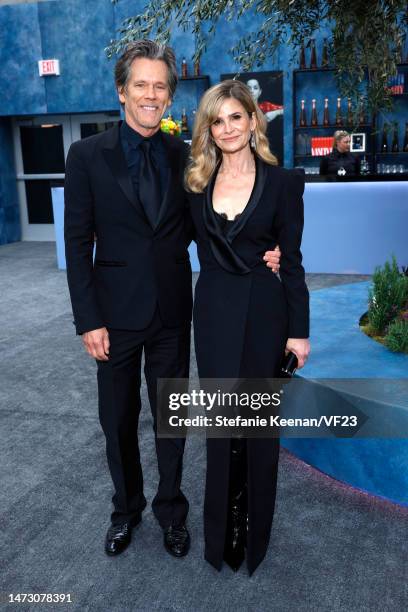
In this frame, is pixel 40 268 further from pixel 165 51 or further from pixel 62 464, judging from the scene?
pixel 165 51

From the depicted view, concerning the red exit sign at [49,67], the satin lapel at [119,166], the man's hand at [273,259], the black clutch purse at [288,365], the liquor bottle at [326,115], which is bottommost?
the black clutch purse at [288,365]

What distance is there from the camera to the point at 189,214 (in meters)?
2.01

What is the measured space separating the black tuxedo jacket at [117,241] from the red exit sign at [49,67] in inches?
A: 352

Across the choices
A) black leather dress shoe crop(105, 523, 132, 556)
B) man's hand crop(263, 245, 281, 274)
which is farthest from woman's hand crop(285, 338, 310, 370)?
black leather dress shoe crop(105, 523, 132, 556)

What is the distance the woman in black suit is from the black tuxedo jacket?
0.11 meters

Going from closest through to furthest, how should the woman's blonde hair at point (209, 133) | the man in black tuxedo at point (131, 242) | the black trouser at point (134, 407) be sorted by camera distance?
1. the woman's blonde hair at point (209, 133)
2. the man in black tuxedo at point (131, 242)
3. the black trouser at point (134, 407)

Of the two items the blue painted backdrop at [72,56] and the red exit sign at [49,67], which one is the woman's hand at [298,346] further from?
the red exit sign at [49,67]

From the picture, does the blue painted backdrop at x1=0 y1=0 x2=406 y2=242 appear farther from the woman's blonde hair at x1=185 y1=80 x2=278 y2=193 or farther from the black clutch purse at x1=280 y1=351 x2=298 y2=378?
the black clutch purse at x1=280 y1=351 x2=298 y2=378

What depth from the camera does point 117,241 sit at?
1957mm

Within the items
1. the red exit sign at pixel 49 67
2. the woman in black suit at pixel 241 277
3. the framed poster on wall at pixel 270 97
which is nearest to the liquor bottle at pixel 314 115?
the framed poster on wall at pixel 270 97

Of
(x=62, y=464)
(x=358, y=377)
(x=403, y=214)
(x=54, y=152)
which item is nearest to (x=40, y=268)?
(x=54, y=152)

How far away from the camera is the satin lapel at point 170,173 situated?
1917 mm

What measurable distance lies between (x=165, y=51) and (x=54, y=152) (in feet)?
31.0

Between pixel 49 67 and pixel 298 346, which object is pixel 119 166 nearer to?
pixel 298 346
